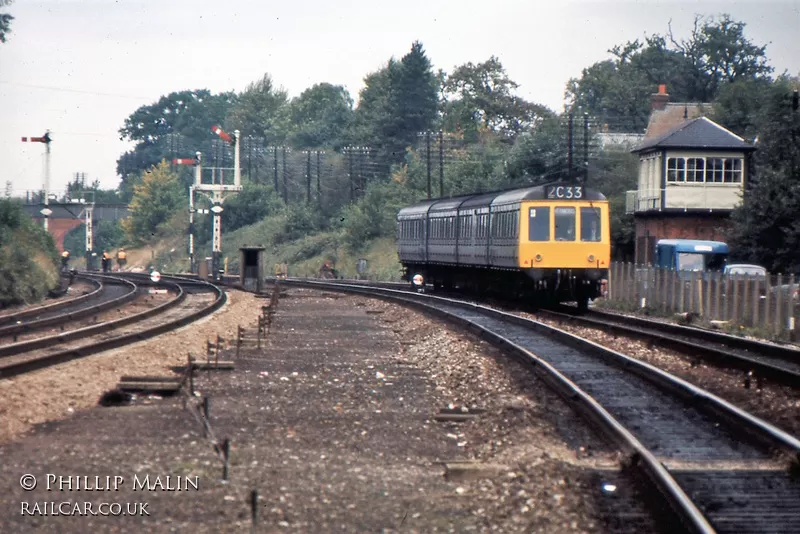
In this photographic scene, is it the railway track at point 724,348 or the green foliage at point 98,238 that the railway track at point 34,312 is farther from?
the green foliage at point 98,238

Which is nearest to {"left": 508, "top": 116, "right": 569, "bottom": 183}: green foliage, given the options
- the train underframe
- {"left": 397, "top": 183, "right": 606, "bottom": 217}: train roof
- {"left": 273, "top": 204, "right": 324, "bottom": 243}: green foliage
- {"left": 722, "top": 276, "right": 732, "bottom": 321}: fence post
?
{"left": 397, "top": 183, "right": 606, "bottom": 217}: train roof

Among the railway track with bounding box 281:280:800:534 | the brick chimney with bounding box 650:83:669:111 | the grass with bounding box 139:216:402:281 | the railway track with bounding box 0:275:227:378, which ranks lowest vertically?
the railway track with bounding box 281:280:800:534

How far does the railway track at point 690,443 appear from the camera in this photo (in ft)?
24.6

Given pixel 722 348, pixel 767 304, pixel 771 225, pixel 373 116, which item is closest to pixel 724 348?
pixel 722 348

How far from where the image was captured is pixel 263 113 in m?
140

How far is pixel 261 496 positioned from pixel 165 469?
1.07 metres

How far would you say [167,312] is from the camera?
2855cm

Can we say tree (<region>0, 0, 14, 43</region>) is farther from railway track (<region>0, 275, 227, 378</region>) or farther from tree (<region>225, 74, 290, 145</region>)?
tree (<region>225, 74, 290, 145</region>)

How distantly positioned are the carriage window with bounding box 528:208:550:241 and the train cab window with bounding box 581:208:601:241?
3.34ft

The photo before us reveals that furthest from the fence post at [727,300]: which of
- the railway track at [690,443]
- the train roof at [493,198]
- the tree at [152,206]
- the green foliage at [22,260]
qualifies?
the tree at [152,206]

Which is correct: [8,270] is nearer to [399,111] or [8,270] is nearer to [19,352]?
[19,352]

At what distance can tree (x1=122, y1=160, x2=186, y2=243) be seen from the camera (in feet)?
322

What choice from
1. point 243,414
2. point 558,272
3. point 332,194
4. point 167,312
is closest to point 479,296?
point 558,272

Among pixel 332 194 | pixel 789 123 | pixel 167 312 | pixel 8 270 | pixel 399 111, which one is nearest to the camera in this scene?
pixel 167 312
